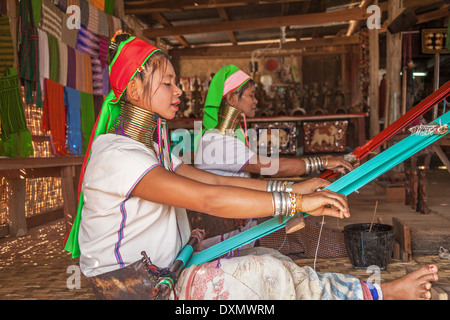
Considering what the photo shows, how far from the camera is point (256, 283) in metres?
1.47

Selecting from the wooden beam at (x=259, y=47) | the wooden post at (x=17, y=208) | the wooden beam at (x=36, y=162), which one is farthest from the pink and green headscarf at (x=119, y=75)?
the wooden beam at (x=259, y=47)

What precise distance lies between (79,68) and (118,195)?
330cm

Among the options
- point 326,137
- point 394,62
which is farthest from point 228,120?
point 394,62

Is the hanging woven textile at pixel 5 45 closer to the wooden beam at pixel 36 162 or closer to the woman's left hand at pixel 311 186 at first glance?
the wooden beam at pixel 36 162

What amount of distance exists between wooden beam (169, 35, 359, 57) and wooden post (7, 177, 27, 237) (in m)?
6.67

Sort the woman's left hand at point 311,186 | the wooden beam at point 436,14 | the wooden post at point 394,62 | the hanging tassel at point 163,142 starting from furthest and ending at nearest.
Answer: the wooden beam at point 436,14
the wooden post at point 394,62
the woman's left hand at point 311,186
the hanging tassel at point 163,142

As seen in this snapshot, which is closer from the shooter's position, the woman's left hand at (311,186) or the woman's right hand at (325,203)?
the woman's right hand at (325,203)

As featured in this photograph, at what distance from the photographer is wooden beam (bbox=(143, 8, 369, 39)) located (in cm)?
705

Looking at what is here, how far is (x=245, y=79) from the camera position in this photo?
116 inches

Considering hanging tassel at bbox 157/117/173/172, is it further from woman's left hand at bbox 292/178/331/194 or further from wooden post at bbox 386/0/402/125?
wooden post at bbox 386/0/402/125

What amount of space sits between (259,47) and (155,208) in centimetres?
885

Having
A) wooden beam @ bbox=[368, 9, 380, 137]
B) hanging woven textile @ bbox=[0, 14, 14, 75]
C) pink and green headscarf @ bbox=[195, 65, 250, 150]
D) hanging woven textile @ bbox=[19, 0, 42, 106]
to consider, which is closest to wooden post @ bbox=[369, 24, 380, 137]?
wooden beam @ bbox=[368, 9, 380, 137]

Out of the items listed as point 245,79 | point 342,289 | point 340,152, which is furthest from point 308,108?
point 342,289

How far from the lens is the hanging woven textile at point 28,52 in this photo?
3.46m
